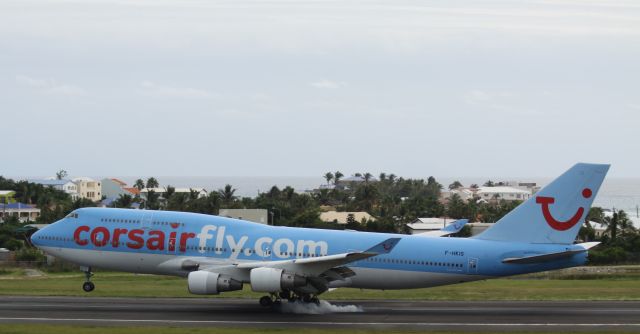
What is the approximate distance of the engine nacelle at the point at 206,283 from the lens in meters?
37.2

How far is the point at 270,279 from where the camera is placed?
3719 cm

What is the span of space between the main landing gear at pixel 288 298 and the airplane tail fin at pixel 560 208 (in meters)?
8.72

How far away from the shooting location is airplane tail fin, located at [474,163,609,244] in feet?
125

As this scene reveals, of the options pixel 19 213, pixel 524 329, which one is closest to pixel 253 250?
pixel 524 329

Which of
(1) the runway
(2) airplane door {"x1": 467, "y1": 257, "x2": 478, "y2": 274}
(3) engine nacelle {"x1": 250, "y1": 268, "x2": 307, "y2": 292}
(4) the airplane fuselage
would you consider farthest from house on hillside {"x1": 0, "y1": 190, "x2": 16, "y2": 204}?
(2) airplane door {"x1": 467, "y1": 257, "x2": 478, "y2": 274}

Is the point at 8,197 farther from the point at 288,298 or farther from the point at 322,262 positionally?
the point at 322,262

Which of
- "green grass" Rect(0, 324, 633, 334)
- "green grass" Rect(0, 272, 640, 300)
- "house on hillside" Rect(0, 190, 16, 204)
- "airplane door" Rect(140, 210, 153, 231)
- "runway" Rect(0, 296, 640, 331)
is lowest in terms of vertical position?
"green grass" Rect(0, 324, 633, 334)

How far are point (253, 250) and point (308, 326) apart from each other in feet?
22.1

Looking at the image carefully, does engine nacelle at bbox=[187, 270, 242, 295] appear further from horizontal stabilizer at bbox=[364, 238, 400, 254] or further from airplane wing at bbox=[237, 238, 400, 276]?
horizontal stabilizer at bbox=[364, 238, 400, 254]

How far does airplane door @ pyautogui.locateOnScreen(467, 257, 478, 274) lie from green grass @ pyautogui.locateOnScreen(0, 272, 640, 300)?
18.7 feet

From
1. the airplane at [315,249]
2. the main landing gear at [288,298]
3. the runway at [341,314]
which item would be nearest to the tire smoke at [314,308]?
the runway at [341,314]

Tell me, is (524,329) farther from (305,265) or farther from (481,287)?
(481,287)

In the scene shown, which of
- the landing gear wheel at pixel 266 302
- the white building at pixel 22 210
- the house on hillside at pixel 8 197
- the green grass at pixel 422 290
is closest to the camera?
the landing gear wheel at pixel 266 302

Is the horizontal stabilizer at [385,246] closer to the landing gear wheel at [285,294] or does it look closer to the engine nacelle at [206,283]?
the landing gear wheel at [285,294]
